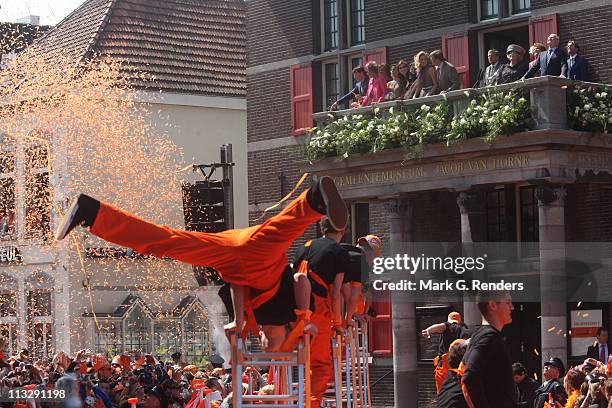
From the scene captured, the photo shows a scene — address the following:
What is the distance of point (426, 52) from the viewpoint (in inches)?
1124

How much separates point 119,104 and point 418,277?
12629 mm

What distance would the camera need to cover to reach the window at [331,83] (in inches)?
1219

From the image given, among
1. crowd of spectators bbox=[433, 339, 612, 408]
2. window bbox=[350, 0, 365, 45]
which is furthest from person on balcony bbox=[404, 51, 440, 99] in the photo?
crowd of spectators bbox=[433, 339, 612, 408]

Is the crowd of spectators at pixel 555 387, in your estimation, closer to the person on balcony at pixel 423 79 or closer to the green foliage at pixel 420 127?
the green foliage at pixel 420 127

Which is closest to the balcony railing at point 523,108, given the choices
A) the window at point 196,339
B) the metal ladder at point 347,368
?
the metal ladder at point 347,368

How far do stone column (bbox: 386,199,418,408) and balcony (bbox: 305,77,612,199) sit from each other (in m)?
0.40

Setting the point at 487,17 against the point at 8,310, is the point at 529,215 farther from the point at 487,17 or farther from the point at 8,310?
the point at 8,310

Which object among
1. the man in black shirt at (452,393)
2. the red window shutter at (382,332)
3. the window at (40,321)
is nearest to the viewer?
the man in black shirt at (452,393)

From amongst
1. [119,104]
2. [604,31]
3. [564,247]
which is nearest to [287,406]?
[564,247]

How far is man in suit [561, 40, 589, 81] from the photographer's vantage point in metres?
24.9

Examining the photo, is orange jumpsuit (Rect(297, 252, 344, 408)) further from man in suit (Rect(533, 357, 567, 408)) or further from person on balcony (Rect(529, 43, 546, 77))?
person on balcony (Rect(529, 43, 546, 77))

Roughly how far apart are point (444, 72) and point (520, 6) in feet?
7.69

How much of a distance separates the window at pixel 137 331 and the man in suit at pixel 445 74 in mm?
14290

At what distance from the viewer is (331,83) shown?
3114cm
